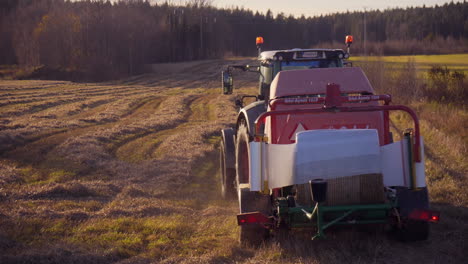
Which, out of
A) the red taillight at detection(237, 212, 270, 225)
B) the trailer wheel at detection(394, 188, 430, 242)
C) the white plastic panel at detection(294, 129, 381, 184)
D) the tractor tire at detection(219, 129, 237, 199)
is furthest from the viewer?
the tractor tire at detection(219, 129, 237, 199)

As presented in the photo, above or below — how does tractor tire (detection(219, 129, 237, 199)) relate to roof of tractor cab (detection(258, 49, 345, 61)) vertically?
below

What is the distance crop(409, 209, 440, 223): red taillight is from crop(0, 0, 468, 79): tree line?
20.8 meters

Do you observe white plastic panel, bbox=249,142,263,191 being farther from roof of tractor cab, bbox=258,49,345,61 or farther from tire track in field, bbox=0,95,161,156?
tire track in field, bbox=0,95,161,156

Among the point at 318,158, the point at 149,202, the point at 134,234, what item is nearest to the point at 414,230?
the point at 318,158

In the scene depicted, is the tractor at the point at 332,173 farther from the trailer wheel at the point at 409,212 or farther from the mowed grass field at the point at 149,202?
the mowed grass field at the point at 149,202

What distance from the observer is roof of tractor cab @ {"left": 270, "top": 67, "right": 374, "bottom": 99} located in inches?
261

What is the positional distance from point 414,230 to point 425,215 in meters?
0.49

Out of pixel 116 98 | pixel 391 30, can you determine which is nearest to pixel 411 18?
pixel 391 30

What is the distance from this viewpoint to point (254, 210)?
232 inches

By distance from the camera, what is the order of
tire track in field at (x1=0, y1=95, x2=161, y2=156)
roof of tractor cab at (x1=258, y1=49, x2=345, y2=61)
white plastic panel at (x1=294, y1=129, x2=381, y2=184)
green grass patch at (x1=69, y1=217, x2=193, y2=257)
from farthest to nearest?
tire track in field at (x1=0, y1=95, x2=161, y2=156) → roof of tractor cab at (x1=258, y1=49, x2=345, y2=61) → green grass patch at (x1=69, y1=217, x2=193, y2=257) → white plastic panel at (x1=294, y1=129, x2=381, y2=184)

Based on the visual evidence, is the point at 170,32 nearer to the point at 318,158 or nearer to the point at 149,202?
the point at 149,202

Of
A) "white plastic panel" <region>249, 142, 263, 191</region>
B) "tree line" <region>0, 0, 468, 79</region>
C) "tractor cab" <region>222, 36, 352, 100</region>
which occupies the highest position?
"tree line" <region>0, 0, 468, 79</region>

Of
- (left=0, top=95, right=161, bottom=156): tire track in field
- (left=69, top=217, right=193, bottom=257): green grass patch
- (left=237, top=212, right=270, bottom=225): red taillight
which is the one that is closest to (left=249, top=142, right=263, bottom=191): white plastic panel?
(left=237, top=212, right=270, bottom=225): red taillight

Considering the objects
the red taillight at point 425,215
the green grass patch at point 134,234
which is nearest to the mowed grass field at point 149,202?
the green grass patch at point 134,234
